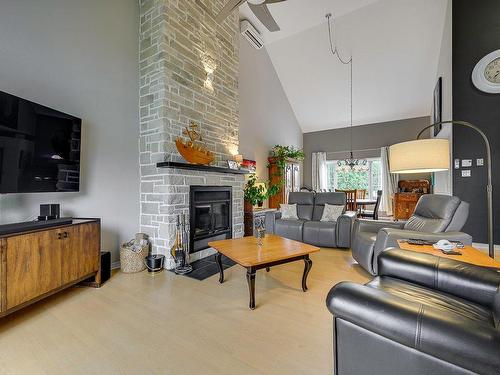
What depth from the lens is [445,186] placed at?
4816 millimetres

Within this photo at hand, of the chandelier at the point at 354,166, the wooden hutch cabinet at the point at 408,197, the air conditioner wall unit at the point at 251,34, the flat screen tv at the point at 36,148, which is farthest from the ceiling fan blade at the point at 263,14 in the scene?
the chandelier at the point at 354,166

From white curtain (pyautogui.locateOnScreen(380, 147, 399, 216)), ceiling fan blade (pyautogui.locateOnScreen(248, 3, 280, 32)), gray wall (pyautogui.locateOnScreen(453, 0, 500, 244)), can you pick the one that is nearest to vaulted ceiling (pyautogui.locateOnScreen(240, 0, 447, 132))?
gray wall (pyautogui.locateOnScreen(453, 0, 500, 244))

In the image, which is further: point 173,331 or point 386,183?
point 386,183

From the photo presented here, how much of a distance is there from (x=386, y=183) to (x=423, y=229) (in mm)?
5039

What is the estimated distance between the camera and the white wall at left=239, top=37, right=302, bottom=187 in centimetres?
552

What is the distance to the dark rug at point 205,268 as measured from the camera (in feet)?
9.44

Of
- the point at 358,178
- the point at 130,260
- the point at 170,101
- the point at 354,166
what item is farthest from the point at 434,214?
the point at 358,178

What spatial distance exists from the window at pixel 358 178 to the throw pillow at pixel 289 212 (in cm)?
430

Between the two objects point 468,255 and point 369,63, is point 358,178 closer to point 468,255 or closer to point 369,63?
point 369,63

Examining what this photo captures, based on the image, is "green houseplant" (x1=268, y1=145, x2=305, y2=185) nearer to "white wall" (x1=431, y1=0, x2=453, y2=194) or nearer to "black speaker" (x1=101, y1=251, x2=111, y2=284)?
"white wall" (x1=431, y1=0, x2=453, y2=194)

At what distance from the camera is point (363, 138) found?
7641 millimetres

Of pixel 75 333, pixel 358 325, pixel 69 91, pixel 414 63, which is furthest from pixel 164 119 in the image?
pixel 414 63

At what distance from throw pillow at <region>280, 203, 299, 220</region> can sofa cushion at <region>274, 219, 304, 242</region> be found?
0.63 feet

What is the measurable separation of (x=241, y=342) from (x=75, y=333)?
1.19 meters
